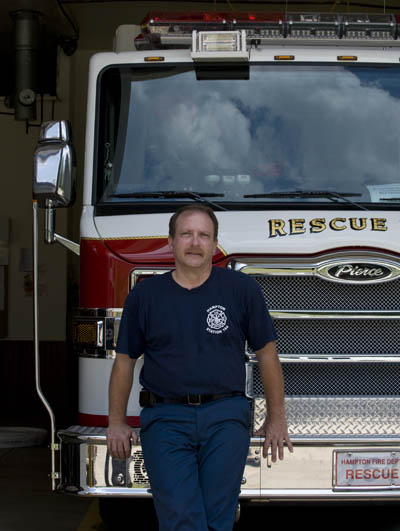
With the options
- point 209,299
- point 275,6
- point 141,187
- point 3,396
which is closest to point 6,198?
point 3,396

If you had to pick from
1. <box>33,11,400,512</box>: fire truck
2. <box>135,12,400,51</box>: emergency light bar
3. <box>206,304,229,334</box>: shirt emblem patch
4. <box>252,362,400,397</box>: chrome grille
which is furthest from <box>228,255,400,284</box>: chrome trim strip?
<box>135,12,400,51</box>: emergency light bar

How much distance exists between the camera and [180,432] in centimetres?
381

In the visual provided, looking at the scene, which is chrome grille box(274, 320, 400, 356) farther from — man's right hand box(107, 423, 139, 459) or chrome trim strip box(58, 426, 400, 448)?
man's right hand box(107, 423, 139, 459)

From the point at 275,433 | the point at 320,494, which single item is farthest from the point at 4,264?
the point at 275,433

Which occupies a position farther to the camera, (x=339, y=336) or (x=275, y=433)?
(x=339, y=336)

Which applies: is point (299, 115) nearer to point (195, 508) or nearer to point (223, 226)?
point (223, 226)

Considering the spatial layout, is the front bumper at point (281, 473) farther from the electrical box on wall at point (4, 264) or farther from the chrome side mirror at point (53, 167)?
the electrical box on wall at point (4, 264)

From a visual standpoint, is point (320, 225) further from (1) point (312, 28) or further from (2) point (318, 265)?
(1) point (312, 28)

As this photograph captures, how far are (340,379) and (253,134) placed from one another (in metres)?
1.45

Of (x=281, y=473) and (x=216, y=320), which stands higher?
(x=216, y=320)

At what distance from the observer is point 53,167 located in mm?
4996

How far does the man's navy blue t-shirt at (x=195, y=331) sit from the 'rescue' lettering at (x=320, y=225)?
3.19 ft

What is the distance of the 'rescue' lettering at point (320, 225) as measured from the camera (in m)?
4.89

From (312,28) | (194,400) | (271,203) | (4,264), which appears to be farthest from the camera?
(4,264)
